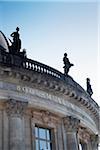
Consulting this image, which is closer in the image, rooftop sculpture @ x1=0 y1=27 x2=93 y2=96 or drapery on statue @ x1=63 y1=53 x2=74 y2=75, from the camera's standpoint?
rooftop sculpture @ x1=0 y1=27 x2=93 y2=96

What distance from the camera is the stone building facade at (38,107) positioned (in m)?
23.4

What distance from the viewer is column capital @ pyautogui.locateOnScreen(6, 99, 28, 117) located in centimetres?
2344

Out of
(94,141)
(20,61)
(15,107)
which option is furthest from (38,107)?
(94,141)

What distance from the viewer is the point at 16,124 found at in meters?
23.2

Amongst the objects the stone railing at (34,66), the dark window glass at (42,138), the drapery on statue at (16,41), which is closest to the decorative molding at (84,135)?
the stone railing at (34,66)

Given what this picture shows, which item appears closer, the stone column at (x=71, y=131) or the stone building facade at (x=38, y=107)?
the stone building facade at (x=38, y=107)

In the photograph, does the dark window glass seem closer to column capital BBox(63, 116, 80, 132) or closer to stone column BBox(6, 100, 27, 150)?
column capital BBox(63, 116, 80, 132)

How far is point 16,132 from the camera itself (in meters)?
23.0

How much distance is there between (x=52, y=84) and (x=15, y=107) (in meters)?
3.35

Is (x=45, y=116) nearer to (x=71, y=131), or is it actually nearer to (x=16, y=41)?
(x=71, y=131)

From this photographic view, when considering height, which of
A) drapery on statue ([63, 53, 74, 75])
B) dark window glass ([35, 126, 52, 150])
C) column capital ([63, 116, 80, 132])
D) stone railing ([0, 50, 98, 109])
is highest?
drapery on statue ([63, 53, 74, 75])

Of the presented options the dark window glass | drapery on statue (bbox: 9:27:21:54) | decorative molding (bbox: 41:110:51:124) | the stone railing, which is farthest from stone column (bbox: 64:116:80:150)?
drapery on statue (bbox: 9:27:21:54)

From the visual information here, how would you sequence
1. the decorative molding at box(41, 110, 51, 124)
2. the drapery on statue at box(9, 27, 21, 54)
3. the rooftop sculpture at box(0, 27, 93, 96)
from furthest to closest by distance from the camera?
1. the drapery on statue at box(9, 27, 21, 54)
2. the decorative molding at box(41, 110, 51, 124)
3. the rooftop sculpture at box(0, 27, 93, 96)

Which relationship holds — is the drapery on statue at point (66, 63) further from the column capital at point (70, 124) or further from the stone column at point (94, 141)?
the stone column at point (94, 141)
